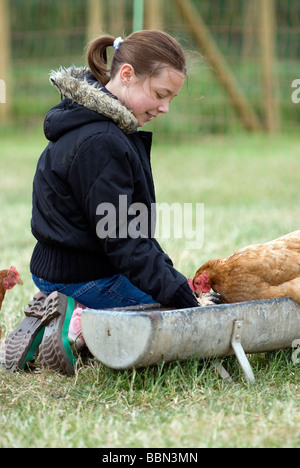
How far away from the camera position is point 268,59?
11688mm

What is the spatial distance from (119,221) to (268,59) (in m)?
9.61

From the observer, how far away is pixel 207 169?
10.0 metres

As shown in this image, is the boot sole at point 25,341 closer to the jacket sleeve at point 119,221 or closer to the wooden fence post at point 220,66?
the jacket sleeve at point 119,221

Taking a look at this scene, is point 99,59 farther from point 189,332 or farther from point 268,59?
point 268,59

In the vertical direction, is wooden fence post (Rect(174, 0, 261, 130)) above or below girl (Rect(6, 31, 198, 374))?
above

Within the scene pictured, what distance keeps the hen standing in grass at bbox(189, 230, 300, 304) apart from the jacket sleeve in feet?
1.07

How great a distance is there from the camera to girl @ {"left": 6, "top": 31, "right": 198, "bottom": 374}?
2.78m

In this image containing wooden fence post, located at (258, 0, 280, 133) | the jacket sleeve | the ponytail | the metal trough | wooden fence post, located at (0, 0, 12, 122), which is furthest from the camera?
wooden fence post, located at (0, 0, 12, 122)

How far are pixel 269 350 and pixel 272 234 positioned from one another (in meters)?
3.02

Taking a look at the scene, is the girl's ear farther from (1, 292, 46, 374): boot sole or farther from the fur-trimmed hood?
(1, 292, 46, 374): boot sole

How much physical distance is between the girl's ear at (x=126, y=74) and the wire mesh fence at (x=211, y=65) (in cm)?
797

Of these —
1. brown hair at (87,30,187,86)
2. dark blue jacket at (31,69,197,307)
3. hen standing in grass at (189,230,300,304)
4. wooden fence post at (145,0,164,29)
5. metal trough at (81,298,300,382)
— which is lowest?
metal trough at (81,298,300,382)

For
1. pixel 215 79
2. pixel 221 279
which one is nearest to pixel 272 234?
pixel 221 279

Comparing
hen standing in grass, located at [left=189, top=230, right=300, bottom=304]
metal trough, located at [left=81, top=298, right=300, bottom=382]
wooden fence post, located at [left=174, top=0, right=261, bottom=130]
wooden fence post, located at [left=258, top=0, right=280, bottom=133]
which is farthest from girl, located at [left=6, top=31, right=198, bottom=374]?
wooden fence post, located at [left=258, top=0, right=280, bottom=133]
